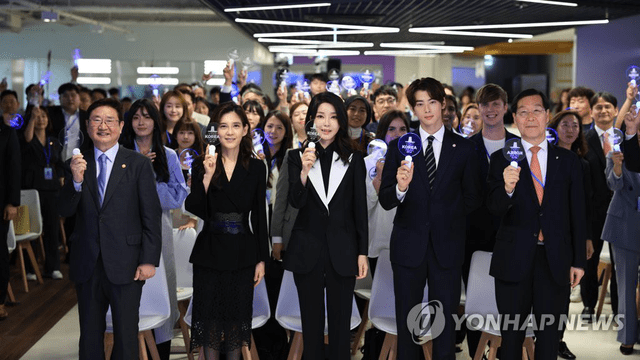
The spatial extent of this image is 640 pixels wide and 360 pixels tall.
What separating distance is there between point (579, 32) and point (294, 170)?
37.0ft

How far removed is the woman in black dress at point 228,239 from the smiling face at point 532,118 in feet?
4.73

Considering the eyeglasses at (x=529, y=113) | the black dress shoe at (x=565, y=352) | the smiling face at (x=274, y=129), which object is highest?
the eyeglasses at (x=529, y=113)

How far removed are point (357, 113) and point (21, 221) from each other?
10.9ft

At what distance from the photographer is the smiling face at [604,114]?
6.89m

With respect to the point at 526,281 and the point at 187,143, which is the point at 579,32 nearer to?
the point at 187,143

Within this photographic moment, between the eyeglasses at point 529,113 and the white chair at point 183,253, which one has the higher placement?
the eyeglasses at point 529,113

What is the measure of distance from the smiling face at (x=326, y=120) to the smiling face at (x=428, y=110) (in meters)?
0.45

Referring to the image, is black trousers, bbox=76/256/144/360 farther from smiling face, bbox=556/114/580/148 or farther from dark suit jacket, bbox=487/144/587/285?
smiling face, bbox=556/114/580/148

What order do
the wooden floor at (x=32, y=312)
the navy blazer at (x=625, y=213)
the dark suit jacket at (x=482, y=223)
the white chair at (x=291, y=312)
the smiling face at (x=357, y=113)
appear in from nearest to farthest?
1. the white chair at (x=291, y=312)
2. the dark suit jacket at (x=482, y=223)
3. the navy blazer at (x=625, y=213)
4. the wooden floor at (x=32, y=312)
5. the smiling face at (x=357, y=113)

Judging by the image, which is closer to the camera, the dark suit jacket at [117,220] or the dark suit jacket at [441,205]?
the dark suit jacket at [117,220]

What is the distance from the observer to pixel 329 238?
14.5 ft


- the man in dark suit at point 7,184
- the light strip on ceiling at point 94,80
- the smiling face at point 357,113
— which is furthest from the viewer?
the light strip on ceiling at point 94,80

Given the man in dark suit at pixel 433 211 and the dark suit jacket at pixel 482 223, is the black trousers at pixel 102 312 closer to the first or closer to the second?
the man in dark suit at pixel 433 211

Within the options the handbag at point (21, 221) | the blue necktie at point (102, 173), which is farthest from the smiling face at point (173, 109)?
the blue necktie at point (102, 173)
